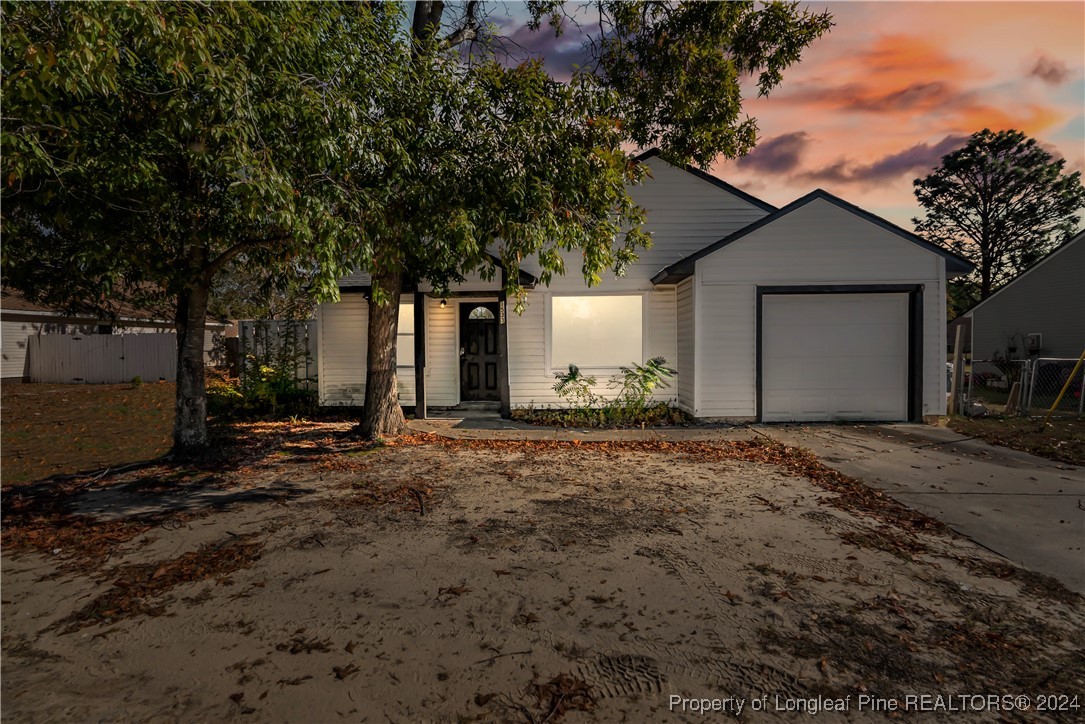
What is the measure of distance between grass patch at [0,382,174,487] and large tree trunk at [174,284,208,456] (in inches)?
27.9

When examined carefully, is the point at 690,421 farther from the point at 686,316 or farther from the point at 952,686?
the point at 952,686

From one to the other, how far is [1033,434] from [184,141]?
13.8 metres

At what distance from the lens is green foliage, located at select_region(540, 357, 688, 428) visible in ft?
36.1

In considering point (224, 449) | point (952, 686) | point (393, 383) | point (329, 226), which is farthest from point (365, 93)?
point (952, 686)

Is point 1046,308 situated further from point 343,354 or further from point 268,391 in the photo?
point 268,391

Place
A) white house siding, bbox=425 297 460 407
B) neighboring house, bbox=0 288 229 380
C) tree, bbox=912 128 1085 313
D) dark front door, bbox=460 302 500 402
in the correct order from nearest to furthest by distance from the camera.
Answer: white house siding, bbox=425 297 460 407, dark front door, bbox=460 302 500 402, neighboring house, bbox=0 288 229 380, tree, bbox=912 128 1085 313

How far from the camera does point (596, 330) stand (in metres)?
12.3

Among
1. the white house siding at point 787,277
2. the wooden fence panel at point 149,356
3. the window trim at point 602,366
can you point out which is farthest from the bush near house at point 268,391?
the wooden fence panel at point 149,356

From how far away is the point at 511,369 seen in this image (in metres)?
12.0

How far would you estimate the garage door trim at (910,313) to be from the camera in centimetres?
1032

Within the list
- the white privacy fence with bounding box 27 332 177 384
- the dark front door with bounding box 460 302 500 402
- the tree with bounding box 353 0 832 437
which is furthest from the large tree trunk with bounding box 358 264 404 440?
the white privacy fence with bounding box 27 332 177 384

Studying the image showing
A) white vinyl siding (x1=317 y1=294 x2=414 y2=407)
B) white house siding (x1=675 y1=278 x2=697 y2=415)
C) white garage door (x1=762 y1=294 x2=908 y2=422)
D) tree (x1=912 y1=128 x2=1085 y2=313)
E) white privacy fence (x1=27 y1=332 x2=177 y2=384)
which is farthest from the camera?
tree (x1=912 y1=128 x2=1085 y2=313)

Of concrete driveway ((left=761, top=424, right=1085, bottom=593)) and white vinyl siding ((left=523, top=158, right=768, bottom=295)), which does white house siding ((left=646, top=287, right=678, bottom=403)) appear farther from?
concrete driveway ((left=761, top=424, right=1085, bottom=593))

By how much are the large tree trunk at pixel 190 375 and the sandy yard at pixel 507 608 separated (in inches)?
68.0
